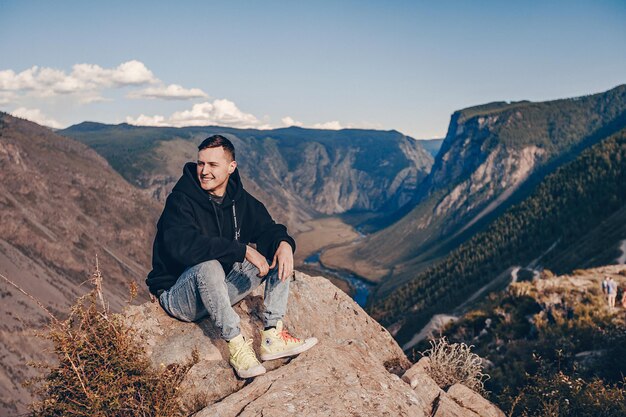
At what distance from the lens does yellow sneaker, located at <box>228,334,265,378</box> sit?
25.8ft

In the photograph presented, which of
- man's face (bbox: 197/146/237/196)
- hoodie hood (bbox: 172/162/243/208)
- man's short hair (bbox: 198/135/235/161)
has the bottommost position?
hoodie hood (bbox: 172/162/243/208)

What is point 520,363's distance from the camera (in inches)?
766

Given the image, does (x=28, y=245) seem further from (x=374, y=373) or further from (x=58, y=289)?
(x=374, y=373)

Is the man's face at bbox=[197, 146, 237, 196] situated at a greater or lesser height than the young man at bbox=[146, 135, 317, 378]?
greater

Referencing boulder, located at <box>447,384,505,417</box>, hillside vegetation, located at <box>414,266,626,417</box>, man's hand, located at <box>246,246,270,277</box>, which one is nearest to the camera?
man's hand, located at <box>246,246,270,277</box>

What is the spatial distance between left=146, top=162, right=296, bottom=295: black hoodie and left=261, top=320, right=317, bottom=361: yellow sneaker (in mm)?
1495

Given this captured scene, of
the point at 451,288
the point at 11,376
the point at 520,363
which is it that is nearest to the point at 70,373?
the point at 520,363

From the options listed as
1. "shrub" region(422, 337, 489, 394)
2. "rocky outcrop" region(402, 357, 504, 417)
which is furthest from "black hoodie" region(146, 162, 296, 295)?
"shrub" region(422, 337, 489, 394)

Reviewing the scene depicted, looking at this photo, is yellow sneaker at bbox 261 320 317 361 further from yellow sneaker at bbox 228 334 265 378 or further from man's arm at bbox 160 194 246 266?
man's arm at bbox 160 194 246 266

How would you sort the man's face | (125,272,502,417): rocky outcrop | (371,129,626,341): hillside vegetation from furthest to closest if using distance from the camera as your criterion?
1. (371,129,626,341): hillside vegetation
2. the man's face
3. (125,272,502,417): rocky outcrop

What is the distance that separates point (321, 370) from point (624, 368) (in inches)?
509

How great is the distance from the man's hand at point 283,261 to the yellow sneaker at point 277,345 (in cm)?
92

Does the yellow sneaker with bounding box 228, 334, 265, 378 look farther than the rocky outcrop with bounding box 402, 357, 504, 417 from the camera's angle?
No

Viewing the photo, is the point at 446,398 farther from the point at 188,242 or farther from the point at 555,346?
the point at 555,346
